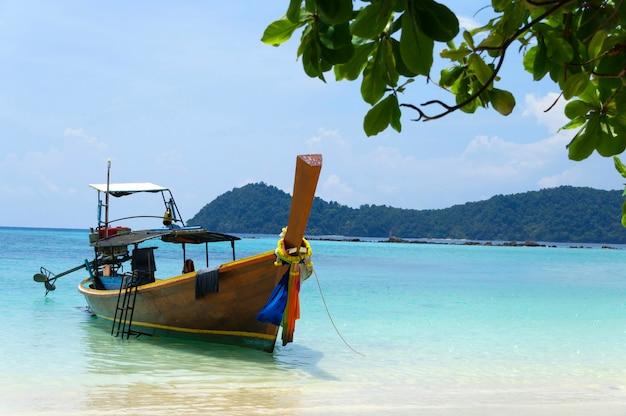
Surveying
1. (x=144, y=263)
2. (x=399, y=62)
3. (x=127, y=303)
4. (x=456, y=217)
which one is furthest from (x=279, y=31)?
(x=456, y=217)

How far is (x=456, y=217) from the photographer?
11481cm

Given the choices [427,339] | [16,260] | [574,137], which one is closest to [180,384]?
[427,339]

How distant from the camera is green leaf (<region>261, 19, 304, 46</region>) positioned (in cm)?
121

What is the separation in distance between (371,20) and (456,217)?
11660 centimetres

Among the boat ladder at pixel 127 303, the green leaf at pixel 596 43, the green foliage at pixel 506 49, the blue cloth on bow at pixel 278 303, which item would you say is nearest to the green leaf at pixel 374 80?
the green foliage at pixel 506 49

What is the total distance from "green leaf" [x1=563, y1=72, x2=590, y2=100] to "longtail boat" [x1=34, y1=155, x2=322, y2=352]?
508 cm

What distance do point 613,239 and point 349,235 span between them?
45.6 metres

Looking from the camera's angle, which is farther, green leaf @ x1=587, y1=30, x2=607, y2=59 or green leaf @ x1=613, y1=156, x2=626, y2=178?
green leaf @ x1=613, y1=156, x2=626, y2=178

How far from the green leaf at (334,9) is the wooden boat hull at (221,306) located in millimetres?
6683

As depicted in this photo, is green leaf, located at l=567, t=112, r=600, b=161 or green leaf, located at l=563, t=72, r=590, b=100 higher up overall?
green leaf, located at l=563, t=72, r=590, b=100

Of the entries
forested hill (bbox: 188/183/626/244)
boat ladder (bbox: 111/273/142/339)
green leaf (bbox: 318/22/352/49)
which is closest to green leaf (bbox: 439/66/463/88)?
green leaf (bbox: 318/22/352/49)

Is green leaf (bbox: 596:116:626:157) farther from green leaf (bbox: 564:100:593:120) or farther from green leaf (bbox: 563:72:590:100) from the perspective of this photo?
green leaf (bbox: 563:72:590:100)

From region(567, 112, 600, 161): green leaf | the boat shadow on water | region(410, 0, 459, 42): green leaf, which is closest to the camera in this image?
region(410, 0, 459, 42): green leaf

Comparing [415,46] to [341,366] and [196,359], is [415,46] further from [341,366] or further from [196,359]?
[196,359]
